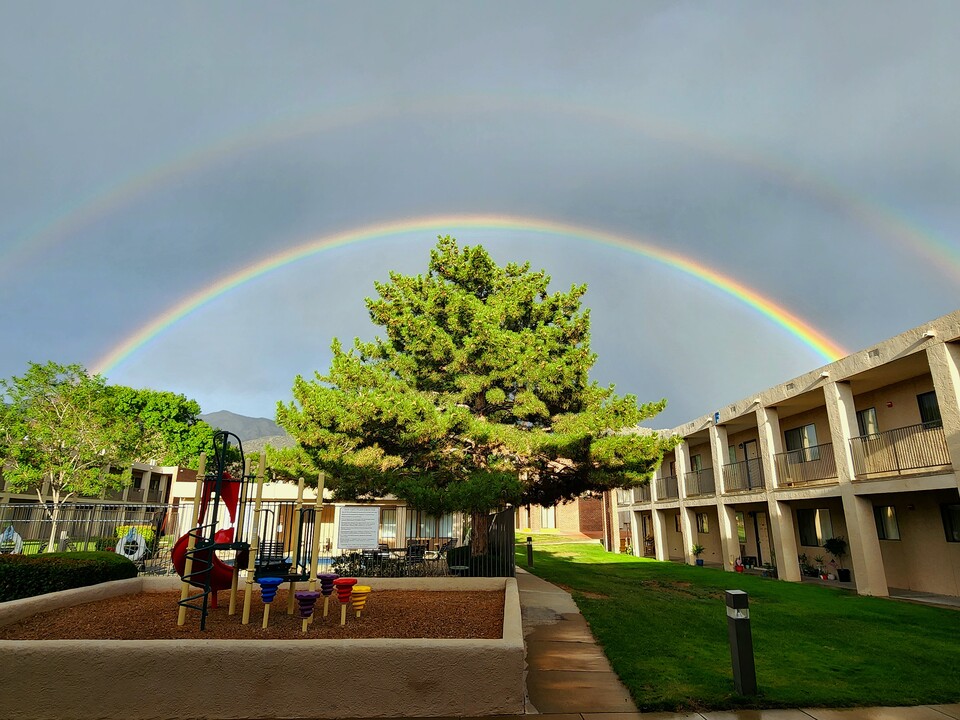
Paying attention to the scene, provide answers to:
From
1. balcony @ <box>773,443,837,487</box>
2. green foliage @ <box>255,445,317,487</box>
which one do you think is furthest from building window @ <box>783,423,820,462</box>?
green foliage @ <box>255,445,317,487</box>

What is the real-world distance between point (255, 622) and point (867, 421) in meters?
18.7

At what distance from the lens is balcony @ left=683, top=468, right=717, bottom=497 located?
80.0ft

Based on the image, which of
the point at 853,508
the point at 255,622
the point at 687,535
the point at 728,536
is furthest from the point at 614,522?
the point at 255,622

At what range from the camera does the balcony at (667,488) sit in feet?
92.6

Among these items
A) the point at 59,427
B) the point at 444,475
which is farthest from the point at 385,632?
the point at 59,427

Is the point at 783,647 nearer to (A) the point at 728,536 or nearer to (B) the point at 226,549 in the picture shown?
(B) the point at 226,549

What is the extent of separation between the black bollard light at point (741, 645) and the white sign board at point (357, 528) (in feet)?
25.2

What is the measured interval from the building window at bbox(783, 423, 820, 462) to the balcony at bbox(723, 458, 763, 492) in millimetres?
1352

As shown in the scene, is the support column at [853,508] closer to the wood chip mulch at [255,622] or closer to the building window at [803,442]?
the building window at [803,442]

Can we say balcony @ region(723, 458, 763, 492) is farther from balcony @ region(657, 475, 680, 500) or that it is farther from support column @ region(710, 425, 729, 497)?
balcony @ region(657, 475, 680, 500)

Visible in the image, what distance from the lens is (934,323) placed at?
42.9ft

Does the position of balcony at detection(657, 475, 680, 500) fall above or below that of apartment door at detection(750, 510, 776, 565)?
above

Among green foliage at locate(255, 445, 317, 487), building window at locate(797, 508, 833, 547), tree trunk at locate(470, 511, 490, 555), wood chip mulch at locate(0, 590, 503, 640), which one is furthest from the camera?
building window at locate(797, 508, 833, 547)

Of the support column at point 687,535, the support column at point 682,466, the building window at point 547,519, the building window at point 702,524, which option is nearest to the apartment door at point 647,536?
the building window at point 702,524
